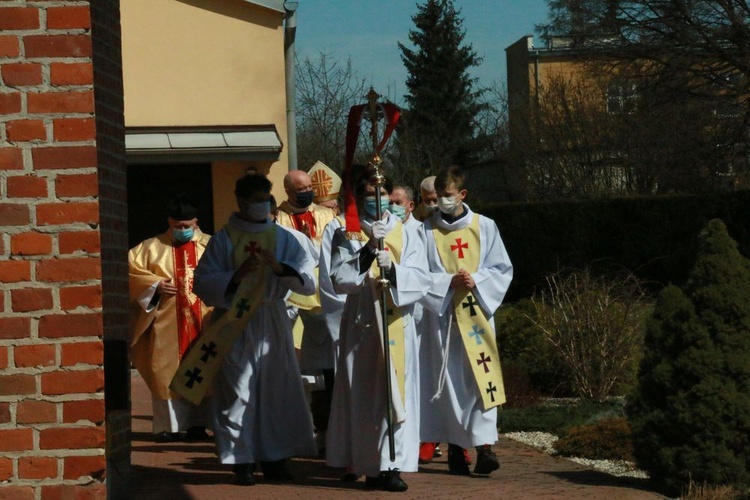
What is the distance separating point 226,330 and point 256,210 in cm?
82

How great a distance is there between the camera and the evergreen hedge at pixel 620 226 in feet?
85.6

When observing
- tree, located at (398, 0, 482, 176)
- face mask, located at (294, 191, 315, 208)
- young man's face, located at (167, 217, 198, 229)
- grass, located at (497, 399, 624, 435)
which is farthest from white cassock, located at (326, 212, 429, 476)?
tree, located at (398, 0, 482, 176)

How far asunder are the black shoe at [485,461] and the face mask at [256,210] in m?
2.09

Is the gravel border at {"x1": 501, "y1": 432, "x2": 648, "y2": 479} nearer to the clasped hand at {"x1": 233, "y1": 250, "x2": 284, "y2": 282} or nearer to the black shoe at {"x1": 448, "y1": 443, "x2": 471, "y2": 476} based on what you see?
the black shoe at {"x1": 448, "y1": 443, "x2": 471, "y2": 476}

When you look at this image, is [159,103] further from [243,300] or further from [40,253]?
[40,253]

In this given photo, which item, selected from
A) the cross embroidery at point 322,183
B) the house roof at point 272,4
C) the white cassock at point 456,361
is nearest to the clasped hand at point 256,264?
the white cassock at point 456,361

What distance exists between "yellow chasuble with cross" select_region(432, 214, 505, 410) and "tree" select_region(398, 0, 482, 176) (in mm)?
38729

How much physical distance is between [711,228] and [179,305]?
4789 millimetres

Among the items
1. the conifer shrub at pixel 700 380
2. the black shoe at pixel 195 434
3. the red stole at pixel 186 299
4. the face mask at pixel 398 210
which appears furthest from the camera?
the black shoe at pixel 195 434

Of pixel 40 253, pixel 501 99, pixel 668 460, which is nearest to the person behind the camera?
pixel 40 253

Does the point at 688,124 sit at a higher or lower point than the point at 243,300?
higher

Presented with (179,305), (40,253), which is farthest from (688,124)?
(40,253)

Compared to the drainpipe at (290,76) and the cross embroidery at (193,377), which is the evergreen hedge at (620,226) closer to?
the drainpipe at (290,76)

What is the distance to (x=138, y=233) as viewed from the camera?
17547 mm
